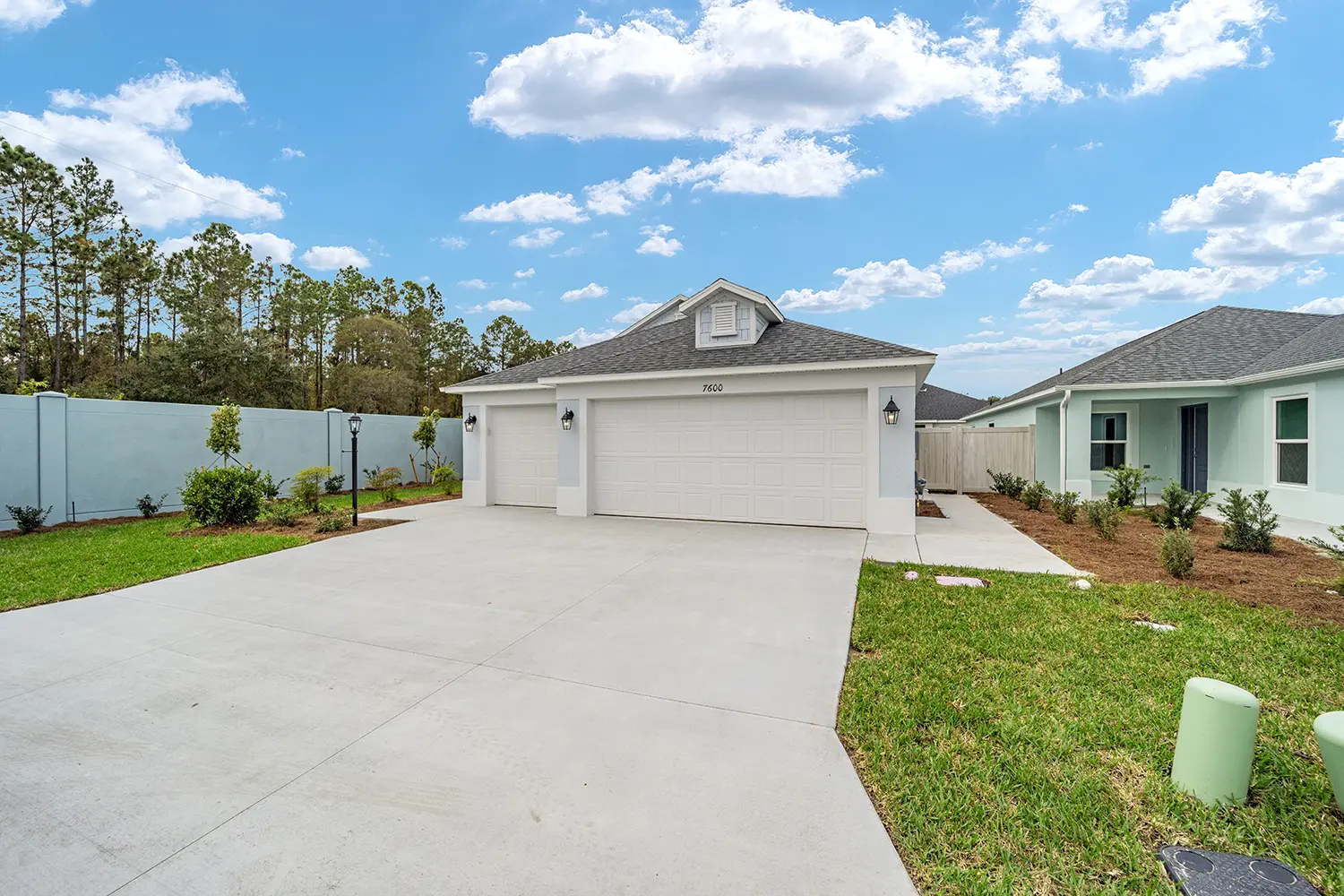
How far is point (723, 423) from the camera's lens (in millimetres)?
9914

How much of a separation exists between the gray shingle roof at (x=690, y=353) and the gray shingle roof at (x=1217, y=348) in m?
6.10

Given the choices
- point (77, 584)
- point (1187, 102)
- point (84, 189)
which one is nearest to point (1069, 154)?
point (1187, 102)

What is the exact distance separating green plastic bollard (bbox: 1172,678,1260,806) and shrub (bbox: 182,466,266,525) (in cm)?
1216

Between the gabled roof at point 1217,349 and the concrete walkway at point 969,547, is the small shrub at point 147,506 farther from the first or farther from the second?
the gabled roof at point 1217,349

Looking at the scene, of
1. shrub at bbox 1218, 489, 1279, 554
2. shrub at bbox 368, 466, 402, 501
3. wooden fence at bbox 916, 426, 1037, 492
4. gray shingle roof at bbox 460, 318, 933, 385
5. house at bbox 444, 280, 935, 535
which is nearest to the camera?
shrub at bbox 1218, 489, 1279, 554

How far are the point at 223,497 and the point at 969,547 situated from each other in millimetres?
12026

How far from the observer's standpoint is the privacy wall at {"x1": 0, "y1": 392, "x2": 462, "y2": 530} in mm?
9484

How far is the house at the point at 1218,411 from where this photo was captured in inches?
337

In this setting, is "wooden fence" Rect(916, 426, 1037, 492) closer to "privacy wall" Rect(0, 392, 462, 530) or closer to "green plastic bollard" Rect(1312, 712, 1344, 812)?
"green plastic bollard" Rect(1312, 712, 1344, 812)

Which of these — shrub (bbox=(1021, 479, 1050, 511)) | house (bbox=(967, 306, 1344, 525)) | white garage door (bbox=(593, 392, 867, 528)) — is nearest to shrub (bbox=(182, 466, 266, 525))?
white garage door (bbox=(593, 392, 867, 528))

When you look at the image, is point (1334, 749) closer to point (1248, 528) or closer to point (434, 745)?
point (434, 745)

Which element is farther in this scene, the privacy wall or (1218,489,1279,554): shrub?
the privacy wall

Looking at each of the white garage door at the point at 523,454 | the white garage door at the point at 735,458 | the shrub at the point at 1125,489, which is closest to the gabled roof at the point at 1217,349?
the shrub at the point at 1125,489

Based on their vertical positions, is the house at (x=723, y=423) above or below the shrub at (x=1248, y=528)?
above
